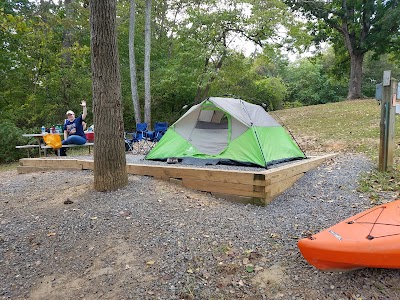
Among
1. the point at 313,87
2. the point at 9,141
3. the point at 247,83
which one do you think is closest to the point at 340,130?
the point at 247,83

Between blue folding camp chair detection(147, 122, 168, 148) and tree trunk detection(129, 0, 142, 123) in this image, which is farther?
tree trunk detection(129, 0, 142, 123)

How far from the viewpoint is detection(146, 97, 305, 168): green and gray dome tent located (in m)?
4.95

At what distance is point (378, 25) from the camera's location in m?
15.3

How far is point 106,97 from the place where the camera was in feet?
12.0

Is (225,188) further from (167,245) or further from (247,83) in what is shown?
(247,83)

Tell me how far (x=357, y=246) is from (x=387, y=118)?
3227 millimetres

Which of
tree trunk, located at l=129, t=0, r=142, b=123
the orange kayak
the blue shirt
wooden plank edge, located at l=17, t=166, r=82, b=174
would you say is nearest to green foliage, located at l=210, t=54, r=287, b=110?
tree trunk, located at l=129, t=0, r=142, b=123

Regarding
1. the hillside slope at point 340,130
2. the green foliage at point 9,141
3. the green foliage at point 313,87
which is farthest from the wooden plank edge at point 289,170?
the green foliage at point 313,87

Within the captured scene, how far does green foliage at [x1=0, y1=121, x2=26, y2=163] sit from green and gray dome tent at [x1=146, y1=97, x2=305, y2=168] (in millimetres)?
6562

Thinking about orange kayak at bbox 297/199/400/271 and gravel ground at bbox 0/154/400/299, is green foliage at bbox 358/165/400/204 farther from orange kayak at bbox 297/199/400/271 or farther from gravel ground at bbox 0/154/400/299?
orange kayak at bbox 297/199/400/271

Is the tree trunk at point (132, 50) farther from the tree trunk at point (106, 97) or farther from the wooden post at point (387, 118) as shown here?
the wooden post at point (387, 118)

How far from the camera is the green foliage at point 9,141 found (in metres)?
9.67

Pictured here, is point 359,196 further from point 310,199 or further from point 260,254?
point 260,254

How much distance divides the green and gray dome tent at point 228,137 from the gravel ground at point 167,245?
3.56 feet
